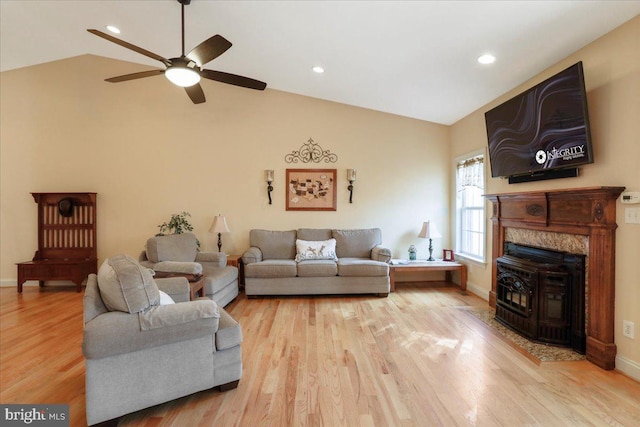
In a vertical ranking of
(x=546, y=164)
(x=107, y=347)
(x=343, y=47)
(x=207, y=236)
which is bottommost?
(x=107, y=347)

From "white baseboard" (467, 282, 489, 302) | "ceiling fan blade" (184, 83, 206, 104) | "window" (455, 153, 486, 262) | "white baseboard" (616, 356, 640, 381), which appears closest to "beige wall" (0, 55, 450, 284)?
"window" (455, 153, 486, 262)

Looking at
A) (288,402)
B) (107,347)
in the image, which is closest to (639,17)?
(288,402)

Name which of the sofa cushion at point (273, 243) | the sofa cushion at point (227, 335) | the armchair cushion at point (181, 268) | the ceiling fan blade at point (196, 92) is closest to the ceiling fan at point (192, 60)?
the ceiling fan blade at point (196, 92)

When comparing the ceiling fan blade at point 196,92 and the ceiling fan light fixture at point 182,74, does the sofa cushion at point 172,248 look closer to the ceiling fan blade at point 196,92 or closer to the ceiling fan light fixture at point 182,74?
the ceiling fan blade at point 196,92

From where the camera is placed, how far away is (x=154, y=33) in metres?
3.79

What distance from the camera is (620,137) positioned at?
237cm

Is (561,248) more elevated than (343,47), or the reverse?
(343,47)

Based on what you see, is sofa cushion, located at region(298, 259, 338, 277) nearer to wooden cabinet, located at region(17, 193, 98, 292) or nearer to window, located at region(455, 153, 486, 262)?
window, located at region(455, 153, 486, 262)

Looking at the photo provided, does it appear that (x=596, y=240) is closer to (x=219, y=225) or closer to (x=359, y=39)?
(x=359, y=39)

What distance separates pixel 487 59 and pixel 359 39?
4.31ft

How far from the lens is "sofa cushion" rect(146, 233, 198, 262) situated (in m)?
4.04

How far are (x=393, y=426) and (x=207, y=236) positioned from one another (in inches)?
164

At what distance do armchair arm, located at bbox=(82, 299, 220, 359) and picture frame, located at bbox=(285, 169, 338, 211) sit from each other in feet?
10.7

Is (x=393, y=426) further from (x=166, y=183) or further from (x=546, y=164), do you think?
(x=166, y=183)
